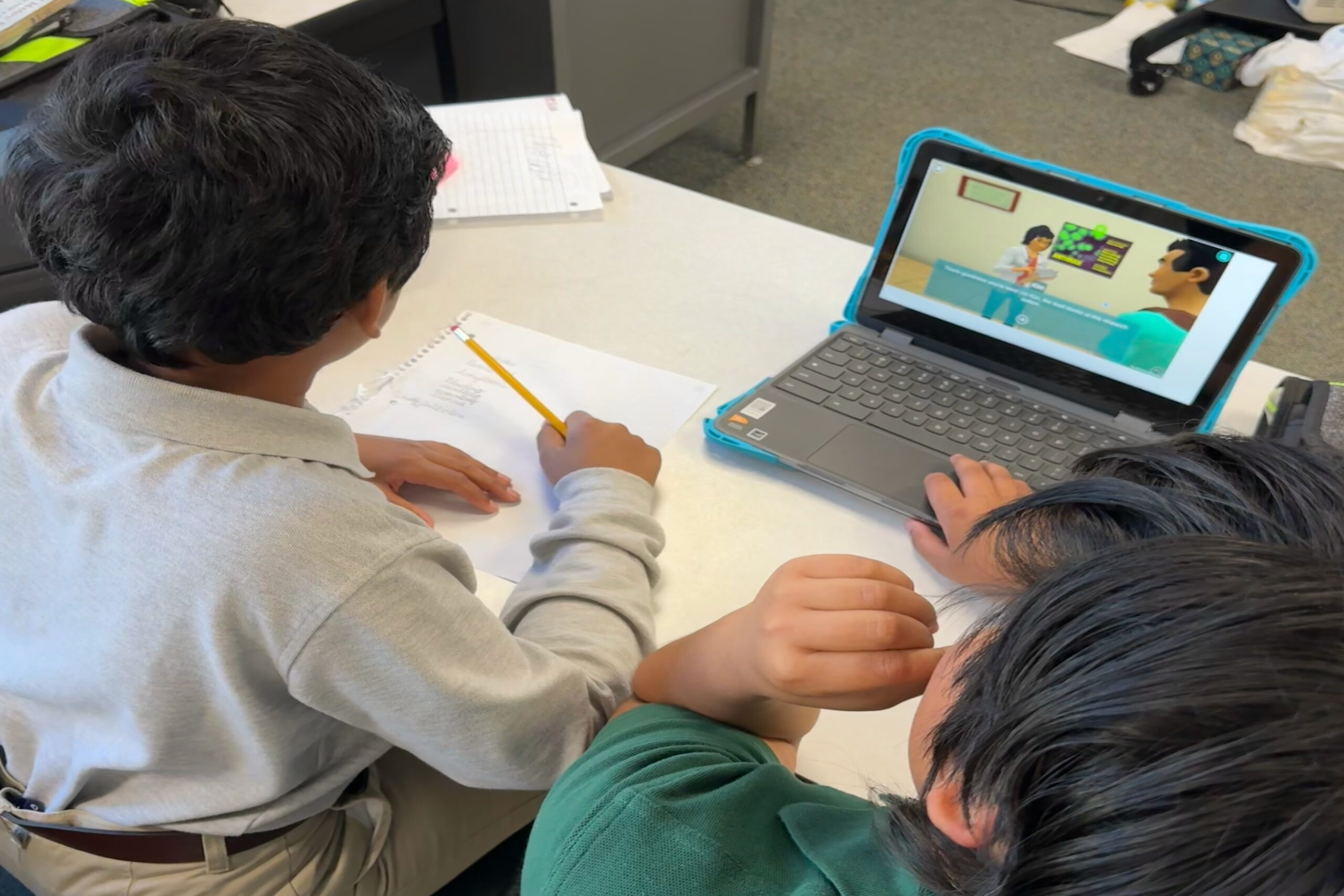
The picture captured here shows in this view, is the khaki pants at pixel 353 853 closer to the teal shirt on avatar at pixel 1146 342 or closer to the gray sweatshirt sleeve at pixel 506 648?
the gray sweatshirt sleeve at pixel 506 648

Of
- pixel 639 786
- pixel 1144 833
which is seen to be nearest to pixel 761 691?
pixel 639 786

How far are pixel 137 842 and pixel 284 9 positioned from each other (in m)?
1.15

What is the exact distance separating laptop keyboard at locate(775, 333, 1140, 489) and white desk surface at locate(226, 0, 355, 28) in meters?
0.93

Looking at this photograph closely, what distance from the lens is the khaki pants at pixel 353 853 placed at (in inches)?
26.8

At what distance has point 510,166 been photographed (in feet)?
3.83

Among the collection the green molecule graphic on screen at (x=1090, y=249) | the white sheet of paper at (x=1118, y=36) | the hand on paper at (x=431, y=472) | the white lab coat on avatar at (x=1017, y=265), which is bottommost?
the white sheet of paper at (x=1118, y=36)

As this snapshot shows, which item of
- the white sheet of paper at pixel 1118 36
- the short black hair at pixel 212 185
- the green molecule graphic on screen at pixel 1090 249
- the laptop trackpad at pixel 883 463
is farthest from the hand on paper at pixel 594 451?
the white sheet of paper at pixel 1118 36

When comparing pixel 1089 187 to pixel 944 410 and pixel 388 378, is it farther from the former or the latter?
pixel 388 378

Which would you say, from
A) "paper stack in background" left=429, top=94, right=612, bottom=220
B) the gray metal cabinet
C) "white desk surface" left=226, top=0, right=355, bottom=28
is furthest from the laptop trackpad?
the gray metal cabinet

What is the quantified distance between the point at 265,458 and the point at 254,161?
6.1 inches

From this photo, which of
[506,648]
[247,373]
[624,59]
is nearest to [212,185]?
[247,373]

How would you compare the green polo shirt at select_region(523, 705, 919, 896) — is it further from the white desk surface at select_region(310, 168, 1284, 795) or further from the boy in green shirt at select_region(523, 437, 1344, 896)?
the white desk surface at select_region(310, 168, 1284, 795)

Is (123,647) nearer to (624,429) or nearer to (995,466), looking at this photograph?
(624,429)

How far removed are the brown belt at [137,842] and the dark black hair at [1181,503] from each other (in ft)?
1.81
